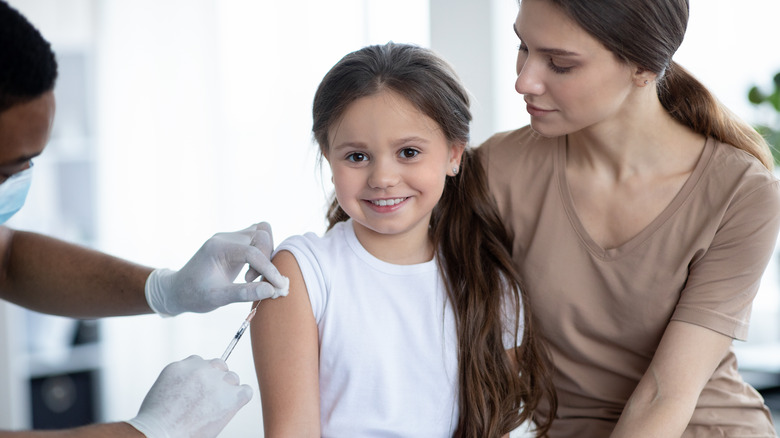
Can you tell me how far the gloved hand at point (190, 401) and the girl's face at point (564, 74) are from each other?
2.30ft

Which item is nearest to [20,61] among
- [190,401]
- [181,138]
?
[190,401]

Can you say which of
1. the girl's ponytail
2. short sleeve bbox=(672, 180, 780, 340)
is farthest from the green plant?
short sleeve bbox=(672, 180, 780, 340)

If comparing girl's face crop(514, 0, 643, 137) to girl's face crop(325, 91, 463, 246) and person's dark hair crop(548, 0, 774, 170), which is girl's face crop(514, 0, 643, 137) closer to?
person's dark hair crop(548, 0, 774, 170)

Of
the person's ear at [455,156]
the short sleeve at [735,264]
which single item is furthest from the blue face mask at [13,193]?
the short sleeve at [735,264]

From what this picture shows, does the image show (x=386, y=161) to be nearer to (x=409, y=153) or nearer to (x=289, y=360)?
(x=409, y=153)

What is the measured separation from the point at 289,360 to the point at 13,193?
533 millimetres

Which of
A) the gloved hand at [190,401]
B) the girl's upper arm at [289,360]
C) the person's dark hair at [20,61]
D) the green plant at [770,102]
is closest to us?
the person's dark hair at [20,61]

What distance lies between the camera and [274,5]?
9.90ft

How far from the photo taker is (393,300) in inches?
56.9

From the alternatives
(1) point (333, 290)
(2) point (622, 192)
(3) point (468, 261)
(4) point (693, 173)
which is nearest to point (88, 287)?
(1) point (333, 290)

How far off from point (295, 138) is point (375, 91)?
175cm

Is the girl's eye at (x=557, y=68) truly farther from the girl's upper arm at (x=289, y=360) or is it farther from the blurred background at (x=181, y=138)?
the blurred background at (x=181, y=138)

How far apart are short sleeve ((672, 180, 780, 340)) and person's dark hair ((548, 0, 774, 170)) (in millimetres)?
135

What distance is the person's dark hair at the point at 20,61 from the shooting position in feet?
3.33
